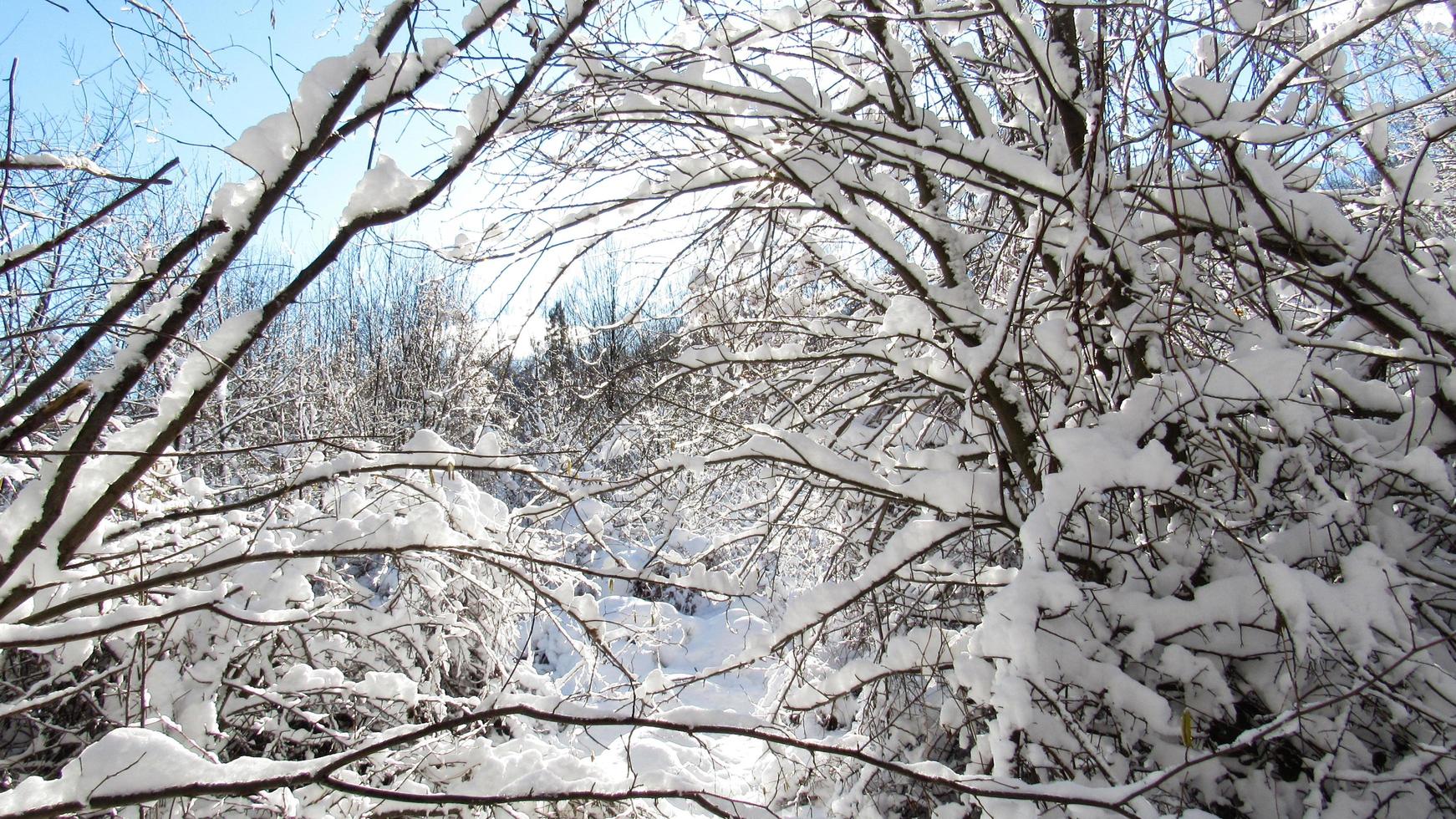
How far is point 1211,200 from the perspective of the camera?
1821 mm

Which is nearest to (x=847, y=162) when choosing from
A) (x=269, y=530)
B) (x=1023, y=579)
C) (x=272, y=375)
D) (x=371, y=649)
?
(x=1023, y=579)

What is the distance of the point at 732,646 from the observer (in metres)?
7.96

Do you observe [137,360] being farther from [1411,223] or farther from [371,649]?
[1411,223]

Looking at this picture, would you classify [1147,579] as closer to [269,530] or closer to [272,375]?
[269,530]

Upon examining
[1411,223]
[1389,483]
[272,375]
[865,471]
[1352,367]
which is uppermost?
[272,375]

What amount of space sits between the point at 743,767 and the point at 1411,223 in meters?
4.37

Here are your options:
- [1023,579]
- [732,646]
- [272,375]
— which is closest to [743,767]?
[732,646]

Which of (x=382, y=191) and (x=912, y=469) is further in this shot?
(x=912, y=469)

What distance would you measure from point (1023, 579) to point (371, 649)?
2.68m

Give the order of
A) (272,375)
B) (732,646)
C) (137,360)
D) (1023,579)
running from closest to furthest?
(137,360)
(1023,579)
(732,646)
(272,375)

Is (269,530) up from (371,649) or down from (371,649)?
up

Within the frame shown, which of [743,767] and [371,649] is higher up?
[371,649]

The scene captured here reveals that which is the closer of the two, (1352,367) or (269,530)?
(1352,367)

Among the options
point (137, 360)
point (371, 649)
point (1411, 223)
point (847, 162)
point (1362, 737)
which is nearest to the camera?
point (137, 360)
